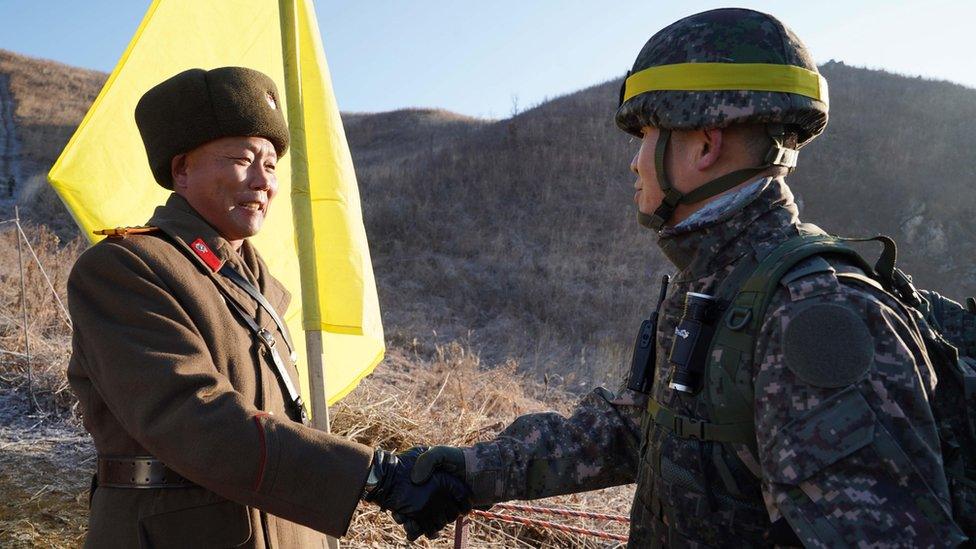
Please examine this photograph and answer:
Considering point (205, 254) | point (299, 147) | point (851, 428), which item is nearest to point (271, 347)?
point (205, 254)

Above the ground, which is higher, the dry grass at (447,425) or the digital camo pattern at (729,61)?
the digital camo pattern at (729,61)

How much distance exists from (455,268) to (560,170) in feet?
21.5

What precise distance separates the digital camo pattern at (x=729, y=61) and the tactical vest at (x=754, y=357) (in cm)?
38

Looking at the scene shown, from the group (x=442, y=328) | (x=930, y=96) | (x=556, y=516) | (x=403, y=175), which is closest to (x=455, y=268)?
(x=442, y=328)

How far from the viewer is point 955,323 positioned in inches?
76.8

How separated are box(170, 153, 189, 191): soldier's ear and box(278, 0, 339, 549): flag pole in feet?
2.61

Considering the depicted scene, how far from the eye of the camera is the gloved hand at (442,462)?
94.7 inches

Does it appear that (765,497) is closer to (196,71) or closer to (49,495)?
(196,71)

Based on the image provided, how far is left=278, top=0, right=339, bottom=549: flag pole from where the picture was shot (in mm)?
2891

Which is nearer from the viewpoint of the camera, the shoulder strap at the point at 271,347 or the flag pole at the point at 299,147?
the shoulder strap at the point at 271,347

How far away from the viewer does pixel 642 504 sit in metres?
2.06

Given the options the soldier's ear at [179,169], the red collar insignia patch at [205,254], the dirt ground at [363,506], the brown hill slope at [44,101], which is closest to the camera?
the red collar insignia patch at [205,254]

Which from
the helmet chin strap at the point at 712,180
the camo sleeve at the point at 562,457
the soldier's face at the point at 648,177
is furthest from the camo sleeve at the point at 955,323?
the camo sleeve at the point at 562,457

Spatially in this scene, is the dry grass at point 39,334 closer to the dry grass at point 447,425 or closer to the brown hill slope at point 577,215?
the dry grass at point 447,425
